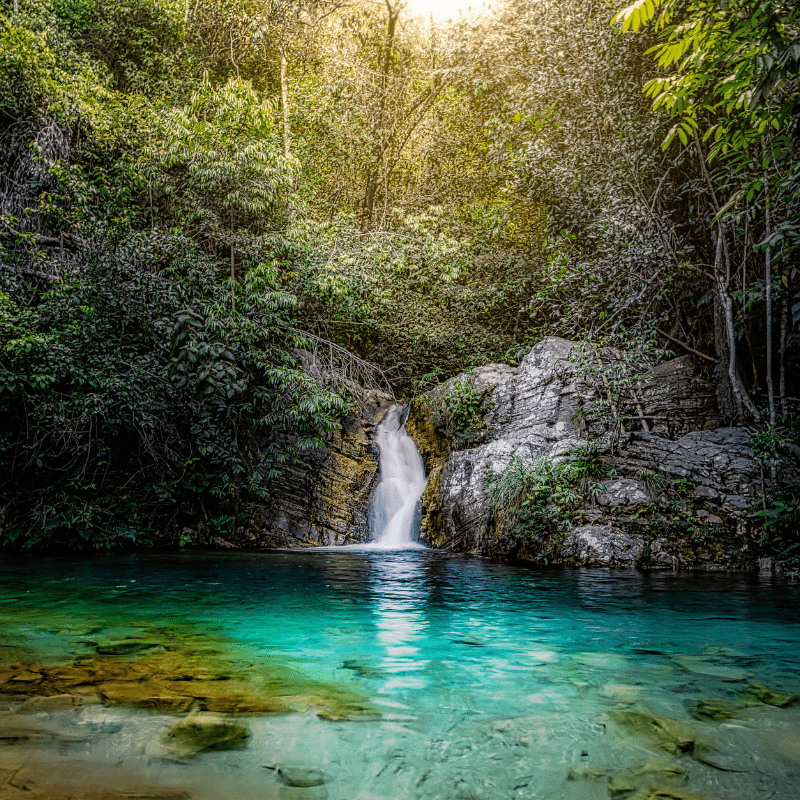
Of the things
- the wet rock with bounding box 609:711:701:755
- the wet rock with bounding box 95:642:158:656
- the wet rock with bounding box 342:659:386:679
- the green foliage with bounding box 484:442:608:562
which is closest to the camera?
the wet rock with bounding box 609:711:701:755

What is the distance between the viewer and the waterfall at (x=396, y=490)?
9945mm

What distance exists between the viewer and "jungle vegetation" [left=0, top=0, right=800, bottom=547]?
8.49 m

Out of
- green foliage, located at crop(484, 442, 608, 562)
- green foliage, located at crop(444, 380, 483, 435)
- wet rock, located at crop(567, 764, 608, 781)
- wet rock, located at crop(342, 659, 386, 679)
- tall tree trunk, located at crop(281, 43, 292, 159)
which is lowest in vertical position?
wet rock, located at crop(342, 659, 386, 679)

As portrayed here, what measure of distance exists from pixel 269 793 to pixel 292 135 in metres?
13.9

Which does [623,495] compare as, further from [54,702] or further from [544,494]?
[54,702]

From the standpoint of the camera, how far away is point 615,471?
322 inches

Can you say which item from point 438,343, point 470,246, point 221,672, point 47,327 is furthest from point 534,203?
point 221,672

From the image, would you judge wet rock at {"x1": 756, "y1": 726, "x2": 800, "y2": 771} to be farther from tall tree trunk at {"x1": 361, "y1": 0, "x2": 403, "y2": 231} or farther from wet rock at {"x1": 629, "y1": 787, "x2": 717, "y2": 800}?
tall tree trunk at {"x1": 361, "y1": 0, "x2": 403, "y2": 231}

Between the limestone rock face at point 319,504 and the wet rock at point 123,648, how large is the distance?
20.8ft

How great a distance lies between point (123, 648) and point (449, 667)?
73.5 inches

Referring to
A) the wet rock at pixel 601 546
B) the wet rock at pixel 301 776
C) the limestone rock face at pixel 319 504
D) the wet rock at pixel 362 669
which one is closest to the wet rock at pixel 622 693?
the wet rock at pixel 362 669

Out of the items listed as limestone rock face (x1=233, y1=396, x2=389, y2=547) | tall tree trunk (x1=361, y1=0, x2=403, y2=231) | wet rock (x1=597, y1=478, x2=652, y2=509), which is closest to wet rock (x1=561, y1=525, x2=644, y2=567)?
wet rock (x1=597, y1=478, x2=652, y2=509)

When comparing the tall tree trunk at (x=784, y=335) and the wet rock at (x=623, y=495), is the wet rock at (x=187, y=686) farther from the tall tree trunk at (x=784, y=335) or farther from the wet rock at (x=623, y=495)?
the tall tree trunk at (x=784, y=335)

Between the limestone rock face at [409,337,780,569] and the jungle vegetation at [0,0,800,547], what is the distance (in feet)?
2.03
